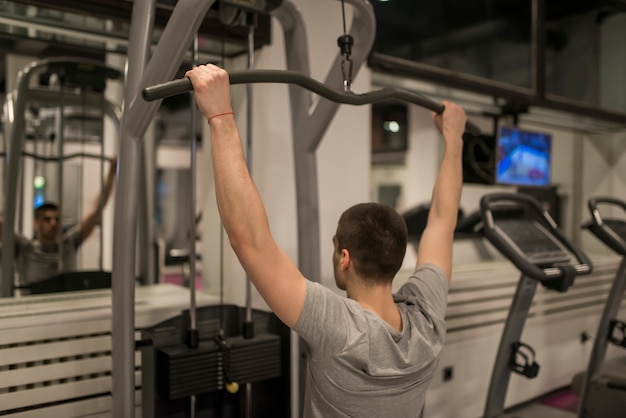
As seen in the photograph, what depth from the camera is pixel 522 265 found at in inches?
100

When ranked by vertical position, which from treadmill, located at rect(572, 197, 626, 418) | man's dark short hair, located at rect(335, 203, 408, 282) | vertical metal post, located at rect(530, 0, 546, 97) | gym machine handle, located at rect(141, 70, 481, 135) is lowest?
treadmill, located at rect(572, 197, 626, 418)

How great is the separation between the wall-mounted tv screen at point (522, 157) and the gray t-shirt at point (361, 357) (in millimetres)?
2866

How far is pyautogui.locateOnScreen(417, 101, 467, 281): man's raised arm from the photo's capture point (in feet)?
6.28

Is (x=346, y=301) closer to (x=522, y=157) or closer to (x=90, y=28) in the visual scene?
(x=90, y=28)

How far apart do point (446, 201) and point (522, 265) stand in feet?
2.50

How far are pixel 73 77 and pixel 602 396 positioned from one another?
3629mm

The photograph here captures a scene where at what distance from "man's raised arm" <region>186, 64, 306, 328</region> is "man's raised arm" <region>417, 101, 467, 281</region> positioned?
672 millimetres

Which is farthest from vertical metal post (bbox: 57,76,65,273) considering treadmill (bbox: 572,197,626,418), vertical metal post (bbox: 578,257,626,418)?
vertical metal post (bbox: 578,257,626,418)

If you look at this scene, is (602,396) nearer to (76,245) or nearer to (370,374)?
(370,374)

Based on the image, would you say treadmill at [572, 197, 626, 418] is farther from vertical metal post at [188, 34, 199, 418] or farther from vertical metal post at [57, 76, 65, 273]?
vertical metal post at [57, 76, 65, 273]

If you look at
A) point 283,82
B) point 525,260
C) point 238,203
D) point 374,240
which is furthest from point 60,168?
point 525,260

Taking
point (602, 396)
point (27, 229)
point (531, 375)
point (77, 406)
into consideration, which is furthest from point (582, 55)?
point (27, 229)

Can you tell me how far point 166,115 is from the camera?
8961 millimetres

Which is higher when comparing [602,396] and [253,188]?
[253,188]
